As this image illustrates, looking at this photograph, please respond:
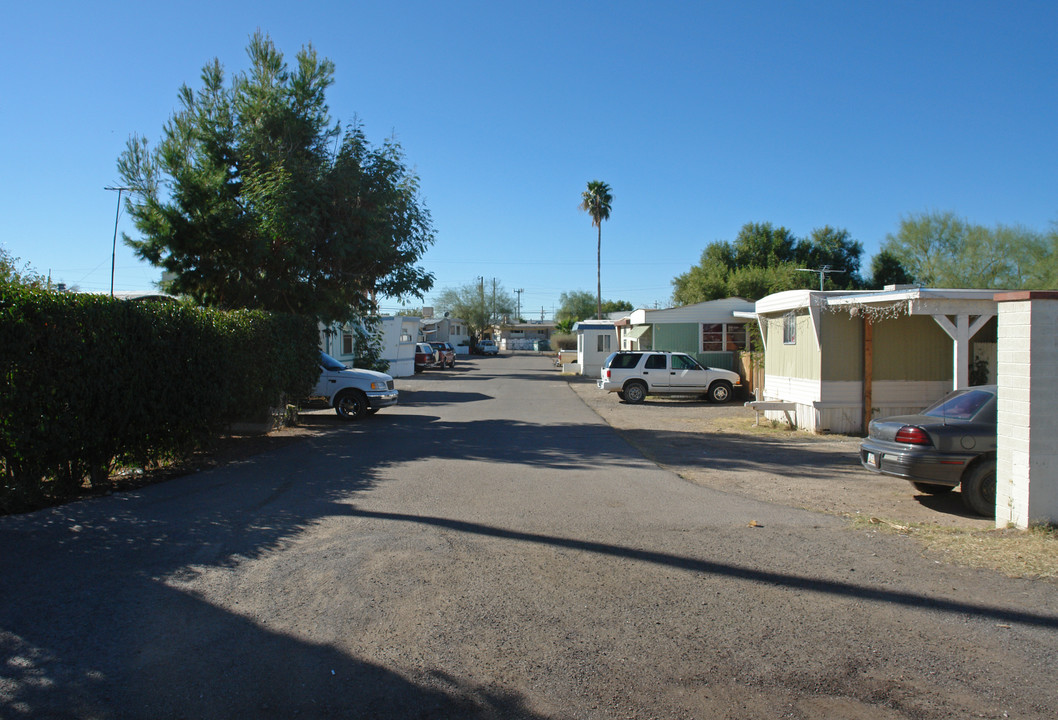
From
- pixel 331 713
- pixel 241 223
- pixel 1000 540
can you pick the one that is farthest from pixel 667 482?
pixel 241 223

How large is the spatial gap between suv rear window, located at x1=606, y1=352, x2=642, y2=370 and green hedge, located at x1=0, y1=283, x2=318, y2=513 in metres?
13.3

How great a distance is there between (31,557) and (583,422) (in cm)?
1293

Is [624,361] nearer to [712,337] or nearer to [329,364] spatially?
[712,337]

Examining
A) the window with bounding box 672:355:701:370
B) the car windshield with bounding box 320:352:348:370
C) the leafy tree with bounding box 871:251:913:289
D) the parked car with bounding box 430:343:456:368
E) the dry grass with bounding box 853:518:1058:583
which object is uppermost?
the leafy tree with bounding box 871:251:913:289

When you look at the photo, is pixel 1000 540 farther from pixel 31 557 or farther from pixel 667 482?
pixel 31 557

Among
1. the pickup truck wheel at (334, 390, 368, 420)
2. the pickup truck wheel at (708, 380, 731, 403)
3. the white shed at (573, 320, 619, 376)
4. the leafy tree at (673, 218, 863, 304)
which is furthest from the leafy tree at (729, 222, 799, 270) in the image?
the pickup truck wheel at (334, 390, 368, 420)

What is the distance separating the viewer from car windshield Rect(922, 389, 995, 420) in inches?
317

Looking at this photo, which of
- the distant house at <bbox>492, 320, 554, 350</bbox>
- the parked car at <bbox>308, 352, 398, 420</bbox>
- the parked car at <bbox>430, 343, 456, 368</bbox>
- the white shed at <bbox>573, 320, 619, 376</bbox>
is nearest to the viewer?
the parked car at <bbox>308, 352, 398, 420</bbox>

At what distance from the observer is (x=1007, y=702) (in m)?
3.64

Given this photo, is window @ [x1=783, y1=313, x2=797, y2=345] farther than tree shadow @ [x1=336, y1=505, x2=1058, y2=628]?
Yes

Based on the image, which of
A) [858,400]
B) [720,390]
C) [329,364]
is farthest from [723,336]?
[329,364]

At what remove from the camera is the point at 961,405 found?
827cm

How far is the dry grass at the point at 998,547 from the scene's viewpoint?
5.62 metres

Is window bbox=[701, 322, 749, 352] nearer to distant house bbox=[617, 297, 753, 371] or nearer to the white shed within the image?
distant house bbox=[617, 297, 753, 371]
